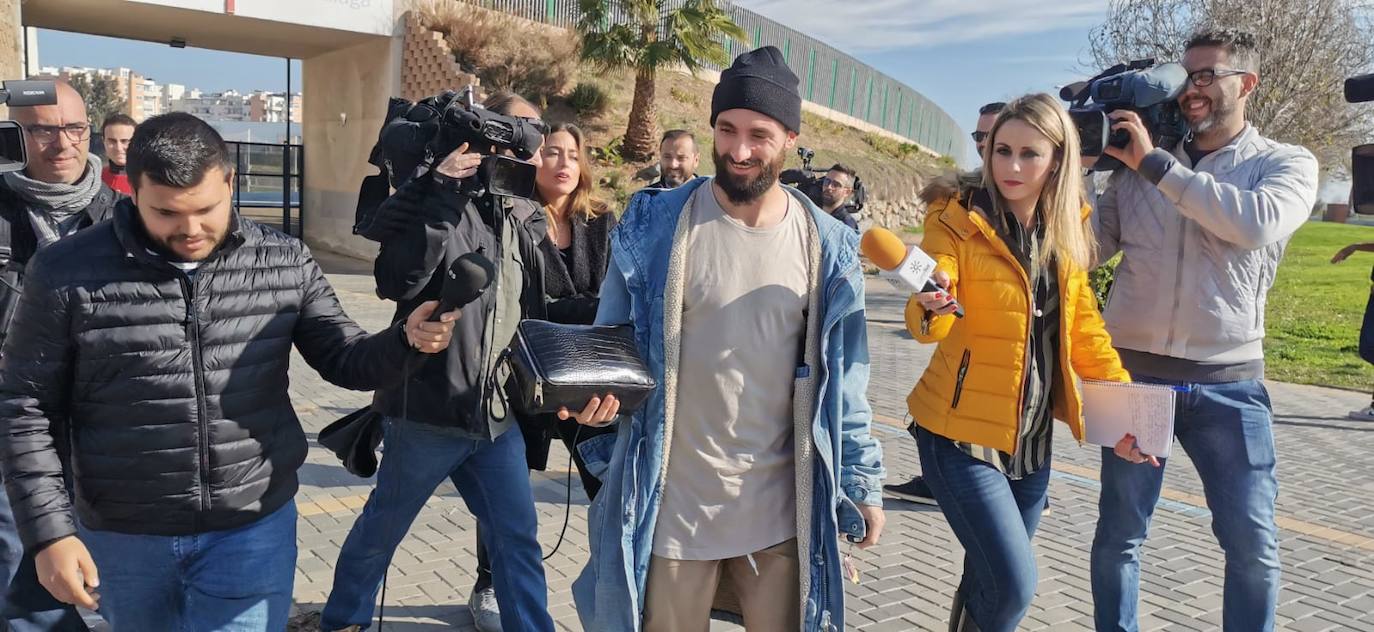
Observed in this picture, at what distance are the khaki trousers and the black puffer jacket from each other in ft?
3.48

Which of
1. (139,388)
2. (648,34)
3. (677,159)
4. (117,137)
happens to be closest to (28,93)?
(139,388)

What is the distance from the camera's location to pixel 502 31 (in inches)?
774

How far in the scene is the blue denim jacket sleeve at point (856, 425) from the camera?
109 inches

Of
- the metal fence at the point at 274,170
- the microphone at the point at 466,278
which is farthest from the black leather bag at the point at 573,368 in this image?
the metal fence at the point at 274,170

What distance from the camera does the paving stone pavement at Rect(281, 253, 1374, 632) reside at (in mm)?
4359

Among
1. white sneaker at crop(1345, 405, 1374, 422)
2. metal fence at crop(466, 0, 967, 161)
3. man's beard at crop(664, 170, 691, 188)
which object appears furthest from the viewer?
metal fence at crop(466, 0, 967, 161)

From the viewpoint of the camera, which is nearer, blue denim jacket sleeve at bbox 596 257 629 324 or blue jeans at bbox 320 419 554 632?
blue denim jacket sleeve at bbox 596 257 629 324

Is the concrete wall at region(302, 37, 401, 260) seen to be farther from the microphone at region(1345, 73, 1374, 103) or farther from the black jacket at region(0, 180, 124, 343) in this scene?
the microphone at region(1345, 73, 1374, 103)

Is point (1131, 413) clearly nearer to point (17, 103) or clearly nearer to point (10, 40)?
point (17, 103)

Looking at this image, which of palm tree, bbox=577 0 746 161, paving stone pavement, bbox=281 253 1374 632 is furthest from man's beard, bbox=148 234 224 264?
palm tree, bbox=577 0 746 161

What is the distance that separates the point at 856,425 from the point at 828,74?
33.6 m

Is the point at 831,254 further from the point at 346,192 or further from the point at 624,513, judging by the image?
the point at 346,192

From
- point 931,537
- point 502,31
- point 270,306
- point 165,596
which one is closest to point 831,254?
point 270,306

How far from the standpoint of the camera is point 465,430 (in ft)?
10.9
